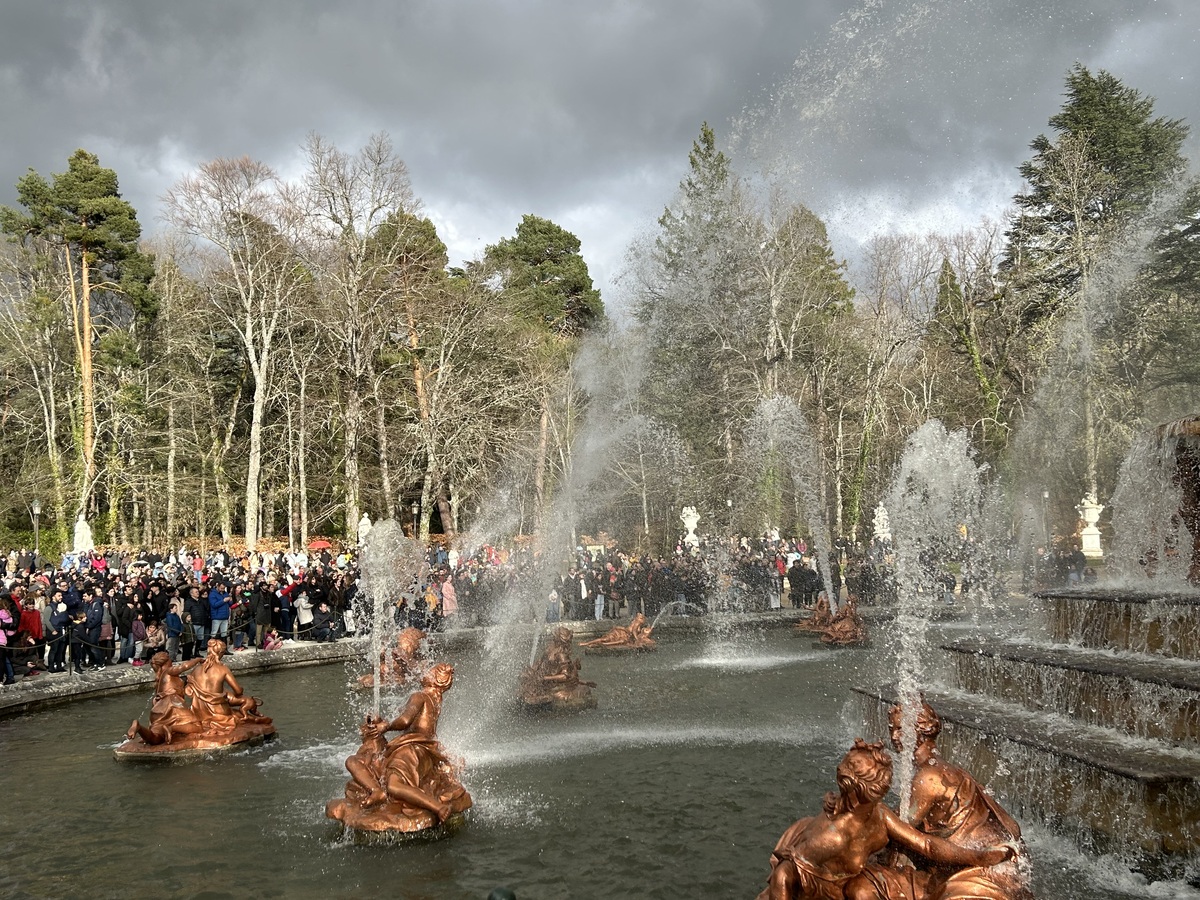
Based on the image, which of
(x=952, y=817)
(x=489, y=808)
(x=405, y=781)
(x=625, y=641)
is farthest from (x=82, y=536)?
(x=952, y=817)

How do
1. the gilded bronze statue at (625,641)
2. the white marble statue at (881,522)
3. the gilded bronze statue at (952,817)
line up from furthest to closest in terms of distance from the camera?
1. the white marble statue at (881,522)
2. the gilded bronze statue at (625,641)
3. the gilded bronze statue at (952,817)

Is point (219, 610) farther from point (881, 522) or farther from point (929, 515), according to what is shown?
point (881, 522)

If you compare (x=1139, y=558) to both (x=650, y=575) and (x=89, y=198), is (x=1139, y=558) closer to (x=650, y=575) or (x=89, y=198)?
(x=650, y=575)

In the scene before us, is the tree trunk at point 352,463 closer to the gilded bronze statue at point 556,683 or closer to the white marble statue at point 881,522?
the white marble statue at point 881,522

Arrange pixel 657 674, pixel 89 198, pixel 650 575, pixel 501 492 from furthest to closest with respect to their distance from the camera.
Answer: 1. pixel 501 492
2. pixel 89 198
3. pixel 650 575
4. pixel 657 674

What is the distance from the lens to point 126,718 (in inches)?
551

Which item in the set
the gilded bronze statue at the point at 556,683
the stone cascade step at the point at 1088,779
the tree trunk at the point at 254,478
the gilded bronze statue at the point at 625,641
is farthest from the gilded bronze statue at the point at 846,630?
the tree trunk at the point at 254,478

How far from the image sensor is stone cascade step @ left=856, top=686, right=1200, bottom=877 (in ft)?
23.0

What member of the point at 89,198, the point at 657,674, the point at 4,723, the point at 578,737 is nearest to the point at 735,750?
the point at 578,737

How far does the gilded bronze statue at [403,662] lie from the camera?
1470 cm

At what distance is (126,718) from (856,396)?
39150 mm

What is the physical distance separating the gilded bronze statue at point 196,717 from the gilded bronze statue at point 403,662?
2.61 metres

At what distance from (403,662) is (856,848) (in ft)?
34.8

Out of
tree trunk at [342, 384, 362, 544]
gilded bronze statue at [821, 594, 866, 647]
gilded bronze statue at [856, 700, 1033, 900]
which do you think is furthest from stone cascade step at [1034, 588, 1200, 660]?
tree trunk at [342, 384, 362, 544]
